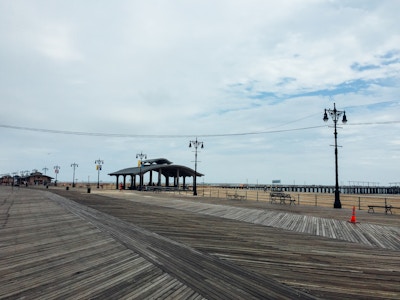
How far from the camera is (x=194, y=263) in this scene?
613cm

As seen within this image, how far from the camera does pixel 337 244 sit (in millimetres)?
8406

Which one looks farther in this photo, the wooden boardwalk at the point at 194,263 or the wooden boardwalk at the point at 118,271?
the wooden boardwalk at the point at 194,263

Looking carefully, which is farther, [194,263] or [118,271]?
[194,263]

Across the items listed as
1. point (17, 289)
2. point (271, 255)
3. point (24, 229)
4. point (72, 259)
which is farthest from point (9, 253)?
point (271, 255)

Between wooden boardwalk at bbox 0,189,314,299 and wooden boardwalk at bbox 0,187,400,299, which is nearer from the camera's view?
wooden boardwalk at bbox 0,189,314,299

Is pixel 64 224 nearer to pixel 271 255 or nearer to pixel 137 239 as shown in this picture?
pixel 137 239

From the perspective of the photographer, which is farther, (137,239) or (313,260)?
(137,239)

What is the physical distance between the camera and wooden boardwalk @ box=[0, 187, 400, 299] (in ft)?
15.1

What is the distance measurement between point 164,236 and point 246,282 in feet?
15.1

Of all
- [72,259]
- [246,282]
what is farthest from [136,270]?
[246,282]

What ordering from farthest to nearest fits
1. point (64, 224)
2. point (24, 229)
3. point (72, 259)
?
point (64, 224)
point (24, 229)
point (72, 259)

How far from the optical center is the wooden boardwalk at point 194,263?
4.59m

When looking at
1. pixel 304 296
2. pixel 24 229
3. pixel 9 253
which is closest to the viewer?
pixel 304 296

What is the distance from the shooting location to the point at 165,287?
4.70 m
